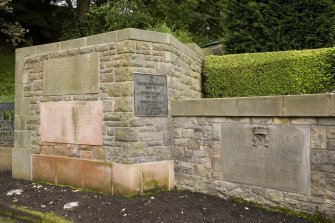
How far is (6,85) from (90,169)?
8.96 meters

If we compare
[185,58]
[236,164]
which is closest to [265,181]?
[236,164]

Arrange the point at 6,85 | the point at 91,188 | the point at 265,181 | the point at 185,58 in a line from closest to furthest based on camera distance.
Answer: the point at 265,181 → the point at 91,188 → the point at 185,58 → the point at 6,85

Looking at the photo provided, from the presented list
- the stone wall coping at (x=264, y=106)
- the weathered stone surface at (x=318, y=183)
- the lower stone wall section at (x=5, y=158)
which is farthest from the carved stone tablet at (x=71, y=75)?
the weathered stone surface at (x=318, y=183)

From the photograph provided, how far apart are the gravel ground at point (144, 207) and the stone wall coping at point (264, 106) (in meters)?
1.35

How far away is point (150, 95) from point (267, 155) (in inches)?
84.3

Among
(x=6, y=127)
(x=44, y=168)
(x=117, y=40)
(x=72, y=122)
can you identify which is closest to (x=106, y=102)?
(x=72, y=122)

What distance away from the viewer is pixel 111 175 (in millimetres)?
5930

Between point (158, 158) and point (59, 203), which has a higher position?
point (158, 158)

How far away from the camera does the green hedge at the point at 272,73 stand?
21.5 feet

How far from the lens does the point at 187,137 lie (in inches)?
238

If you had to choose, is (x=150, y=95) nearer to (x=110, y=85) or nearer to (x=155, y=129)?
(x=155, y=129)

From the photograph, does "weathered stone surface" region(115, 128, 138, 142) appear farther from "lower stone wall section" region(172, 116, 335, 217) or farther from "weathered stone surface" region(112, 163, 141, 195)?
"lower stone wall section" region(172, 116, 335, 217)

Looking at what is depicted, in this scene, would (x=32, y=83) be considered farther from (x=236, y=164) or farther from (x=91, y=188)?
A: (x=236, y=164)

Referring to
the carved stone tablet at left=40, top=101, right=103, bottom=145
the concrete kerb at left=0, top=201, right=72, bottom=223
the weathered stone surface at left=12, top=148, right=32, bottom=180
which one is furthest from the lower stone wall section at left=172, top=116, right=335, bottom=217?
the weathered stone surface at left=12, top=148, right=32, bottom=180
